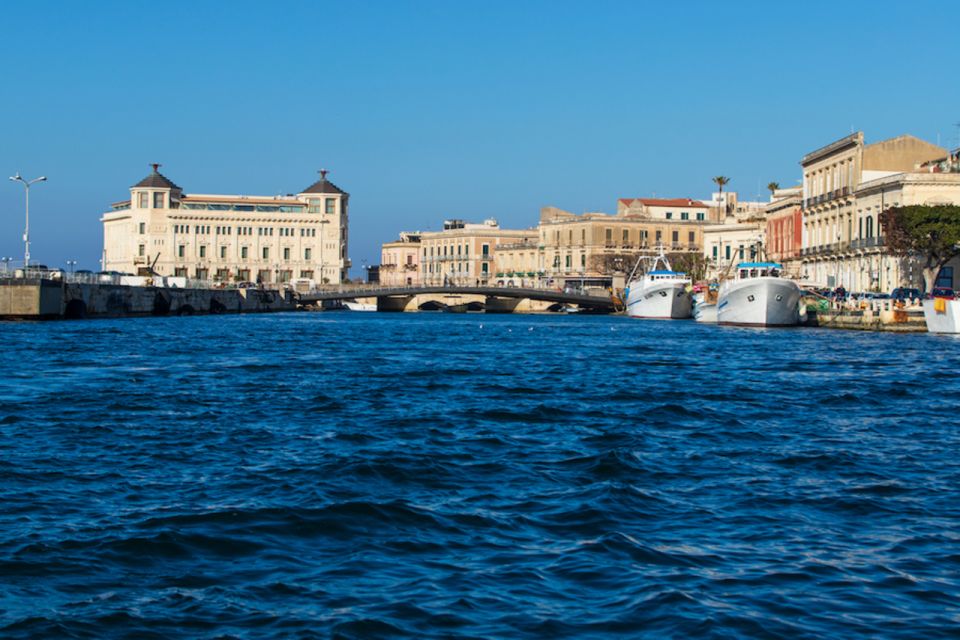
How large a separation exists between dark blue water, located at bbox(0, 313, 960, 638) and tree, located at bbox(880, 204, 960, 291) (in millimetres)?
45003

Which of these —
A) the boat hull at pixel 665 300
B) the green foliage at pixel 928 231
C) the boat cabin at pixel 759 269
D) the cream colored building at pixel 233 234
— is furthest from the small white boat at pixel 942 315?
the cream colored building at pixel 233 234

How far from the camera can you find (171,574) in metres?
13.1

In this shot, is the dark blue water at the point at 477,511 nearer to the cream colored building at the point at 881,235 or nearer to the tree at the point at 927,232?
the tree at the point at 927,232

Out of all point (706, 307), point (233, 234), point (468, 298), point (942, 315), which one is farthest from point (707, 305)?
point (233, 234)

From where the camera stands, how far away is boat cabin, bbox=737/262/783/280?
84875 mm

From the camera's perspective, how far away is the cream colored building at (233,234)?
185m

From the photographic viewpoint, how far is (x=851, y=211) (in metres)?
95.7

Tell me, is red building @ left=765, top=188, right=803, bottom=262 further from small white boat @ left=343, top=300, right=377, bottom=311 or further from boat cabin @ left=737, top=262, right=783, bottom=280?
small white boat @ left=343, top=300, right=377, bottom=311

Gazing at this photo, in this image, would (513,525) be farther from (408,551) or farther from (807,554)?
(807,554)

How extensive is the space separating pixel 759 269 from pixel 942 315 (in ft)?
76.9

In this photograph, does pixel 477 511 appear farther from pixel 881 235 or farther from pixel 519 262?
pixel 519 262

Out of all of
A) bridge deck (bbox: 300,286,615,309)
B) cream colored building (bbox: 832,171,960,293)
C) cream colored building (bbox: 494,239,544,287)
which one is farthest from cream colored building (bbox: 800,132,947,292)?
cream colored building (bbox: 494,239,544,287)

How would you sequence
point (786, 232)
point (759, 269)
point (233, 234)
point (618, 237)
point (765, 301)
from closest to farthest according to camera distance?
point (765, 301), point (759, 269), point (786, 232), point (618, 237), point (233, 234)

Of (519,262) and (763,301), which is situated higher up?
(519,262)
